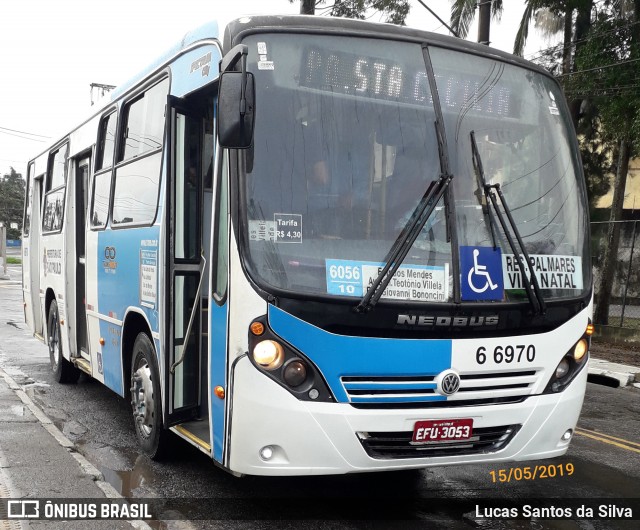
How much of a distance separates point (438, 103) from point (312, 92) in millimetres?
798

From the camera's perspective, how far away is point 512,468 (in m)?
6.01

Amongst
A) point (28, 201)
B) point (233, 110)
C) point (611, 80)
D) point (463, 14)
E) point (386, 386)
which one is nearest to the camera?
point (233, 110)

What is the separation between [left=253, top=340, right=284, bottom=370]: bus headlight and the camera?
4.18 m

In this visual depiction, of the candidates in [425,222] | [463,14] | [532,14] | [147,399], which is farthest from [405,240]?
[463,14]

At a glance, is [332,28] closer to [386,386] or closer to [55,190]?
[386,386]

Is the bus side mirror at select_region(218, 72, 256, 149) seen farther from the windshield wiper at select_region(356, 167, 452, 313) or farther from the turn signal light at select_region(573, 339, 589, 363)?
the turn signal light at select_region(573, 339, 589, 363)

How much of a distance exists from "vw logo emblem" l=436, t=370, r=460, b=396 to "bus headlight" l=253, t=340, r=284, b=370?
93 cm

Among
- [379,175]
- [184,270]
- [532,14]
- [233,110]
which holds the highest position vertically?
[532,14]

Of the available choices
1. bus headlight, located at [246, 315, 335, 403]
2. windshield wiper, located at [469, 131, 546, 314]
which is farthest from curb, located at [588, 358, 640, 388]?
bus headlight, located at [246, 315, 335, 403]

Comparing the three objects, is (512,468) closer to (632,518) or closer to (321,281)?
(632,518)

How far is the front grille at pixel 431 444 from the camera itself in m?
4.31

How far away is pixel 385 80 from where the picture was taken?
4.72 meters

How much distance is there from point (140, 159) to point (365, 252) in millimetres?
2707

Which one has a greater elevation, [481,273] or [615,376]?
[481,273]
